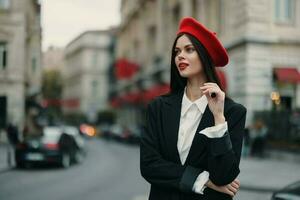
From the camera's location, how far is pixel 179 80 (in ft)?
8.40

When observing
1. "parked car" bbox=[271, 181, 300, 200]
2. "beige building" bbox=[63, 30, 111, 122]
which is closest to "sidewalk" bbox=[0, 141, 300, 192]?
"parked car" bbox=[271, 181, 300, 200]

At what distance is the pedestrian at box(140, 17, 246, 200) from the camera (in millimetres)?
2193

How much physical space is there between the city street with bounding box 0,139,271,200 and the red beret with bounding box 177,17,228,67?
310 inches

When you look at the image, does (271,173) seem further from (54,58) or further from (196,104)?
(54,58)

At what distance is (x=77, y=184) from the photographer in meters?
12.7

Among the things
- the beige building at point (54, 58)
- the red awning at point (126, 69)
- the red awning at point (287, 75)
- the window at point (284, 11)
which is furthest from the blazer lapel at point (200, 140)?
the beige building at point (54, 58)

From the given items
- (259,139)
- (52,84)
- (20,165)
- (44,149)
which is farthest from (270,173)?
(52,84)

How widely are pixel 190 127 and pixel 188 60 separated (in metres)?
0.34

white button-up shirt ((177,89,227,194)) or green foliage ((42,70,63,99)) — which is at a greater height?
green foliage ((42,70,63,99))

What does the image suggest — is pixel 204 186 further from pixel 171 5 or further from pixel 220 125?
pixel 171 5

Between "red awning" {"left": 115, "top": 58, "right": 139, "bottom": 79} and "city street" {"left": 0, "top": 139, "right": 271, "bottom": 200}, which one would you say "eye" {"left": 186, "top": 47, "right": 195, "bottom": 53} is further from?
"red awning" {"left": 115, "top": 58, "right": 139, "bottom": 79}

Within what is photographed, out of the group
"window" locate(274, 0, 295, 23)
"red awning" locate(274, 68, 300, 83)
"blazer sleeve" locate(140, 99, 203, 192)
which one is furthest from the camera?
"window" locate(274, 0, 295, 23)

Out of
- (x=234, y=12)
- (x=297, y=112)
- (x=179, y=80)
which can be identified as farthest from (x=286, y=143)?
(x=179, y=80)

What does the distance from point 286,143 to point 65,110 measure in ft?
256
